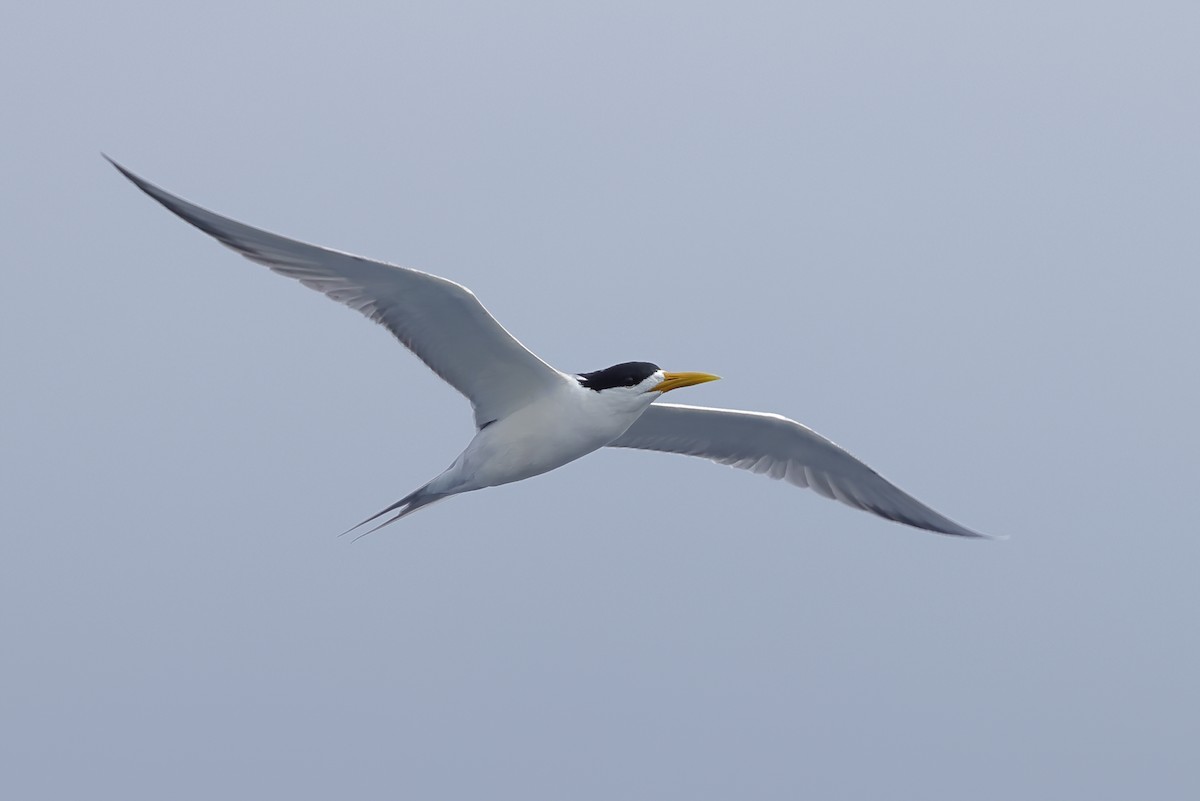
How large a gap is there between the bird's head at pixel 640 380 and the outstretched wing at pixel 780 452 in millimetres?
1338

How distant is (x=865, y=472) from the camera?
11164 millimetres

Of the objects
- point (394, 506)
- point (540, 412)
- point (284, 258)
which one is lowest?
point (394, 506)

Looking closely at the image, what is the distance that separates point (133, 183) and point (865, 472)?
6.61 m

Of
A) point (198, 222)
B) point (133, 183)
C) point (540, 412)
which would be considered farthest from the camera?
point (540, 412)

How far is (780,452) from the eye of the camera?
11.4 meters

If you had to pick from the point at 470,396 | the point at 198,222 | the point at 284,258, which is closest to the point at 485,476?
the point at 470,396

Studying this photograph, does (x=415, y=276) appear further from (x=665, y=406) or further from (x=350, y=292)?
(x=665, y=406)

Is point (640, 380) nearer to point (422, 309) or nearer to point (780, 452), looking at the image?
point (422, 309)

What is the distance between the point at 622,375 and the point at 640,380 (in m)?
0.14

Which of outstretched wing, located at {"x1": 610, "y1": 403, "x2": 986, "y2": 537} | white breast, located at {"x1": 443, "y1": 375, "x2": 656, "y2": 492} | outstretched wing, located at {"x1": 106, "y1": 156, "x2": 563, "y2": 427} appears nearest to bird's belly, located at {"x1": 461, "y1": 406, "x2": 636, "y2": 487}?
white breast, located at {"x1": 443, "y1": 375, "x2": 656, "y2": 492}

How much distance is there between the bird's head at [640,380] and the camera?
9.23 meters

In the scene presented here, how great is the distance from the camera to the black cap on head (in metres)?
9.23

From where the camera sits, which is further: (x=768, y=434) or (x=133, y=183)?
(x=768, y=434)

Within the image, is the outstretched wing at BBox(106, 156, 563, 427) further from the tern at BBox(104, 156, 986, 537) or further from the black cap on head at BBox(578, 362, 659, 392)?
the black cap on head at BBox(578, 362, 659, 392)
